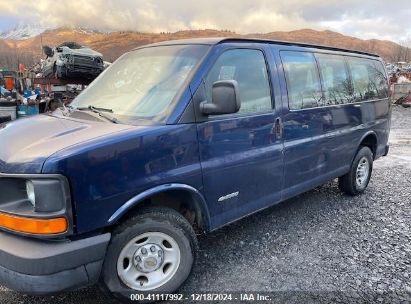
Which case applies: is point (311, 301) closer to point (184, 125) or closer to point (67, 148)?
point (184, 125)

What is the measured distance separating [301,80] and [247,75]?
0.87 meters

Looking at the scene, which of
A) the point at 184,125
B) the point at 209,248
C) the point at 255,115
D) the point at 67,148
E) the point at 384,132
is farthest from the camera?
the point at 384,132

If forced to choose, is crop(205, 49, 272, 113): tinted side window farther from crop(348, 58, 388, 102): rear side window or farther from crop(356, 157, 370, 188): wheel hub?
crop(356, 157, 370, 188): wheel hub

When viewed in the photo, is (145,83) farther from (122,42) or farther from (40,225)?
(122,42)

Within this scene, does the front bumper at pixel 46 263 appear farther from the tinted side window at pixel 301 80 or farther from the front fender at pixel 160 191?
the tinted side window at pixel 301 80

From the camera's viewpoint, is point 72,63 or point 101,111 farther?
point 72,63

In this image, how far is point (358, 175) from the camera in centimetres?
579

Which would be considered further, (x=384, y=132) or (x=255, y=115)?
(x=384, y=132)

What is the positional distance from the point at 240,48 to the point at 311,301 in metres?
2.28

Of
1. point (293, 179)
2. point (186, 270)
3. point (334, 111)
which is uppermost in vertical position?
point (334, 111)

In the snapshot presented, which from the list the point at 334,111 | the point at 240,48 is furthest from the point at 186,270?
the point at 334,111

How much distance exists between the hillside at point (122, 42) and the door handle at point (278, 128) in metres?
3.58

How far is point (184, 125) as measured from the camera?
3057mm

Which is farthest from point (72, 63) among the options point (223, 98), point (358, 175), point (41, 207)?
point (41, 207)
